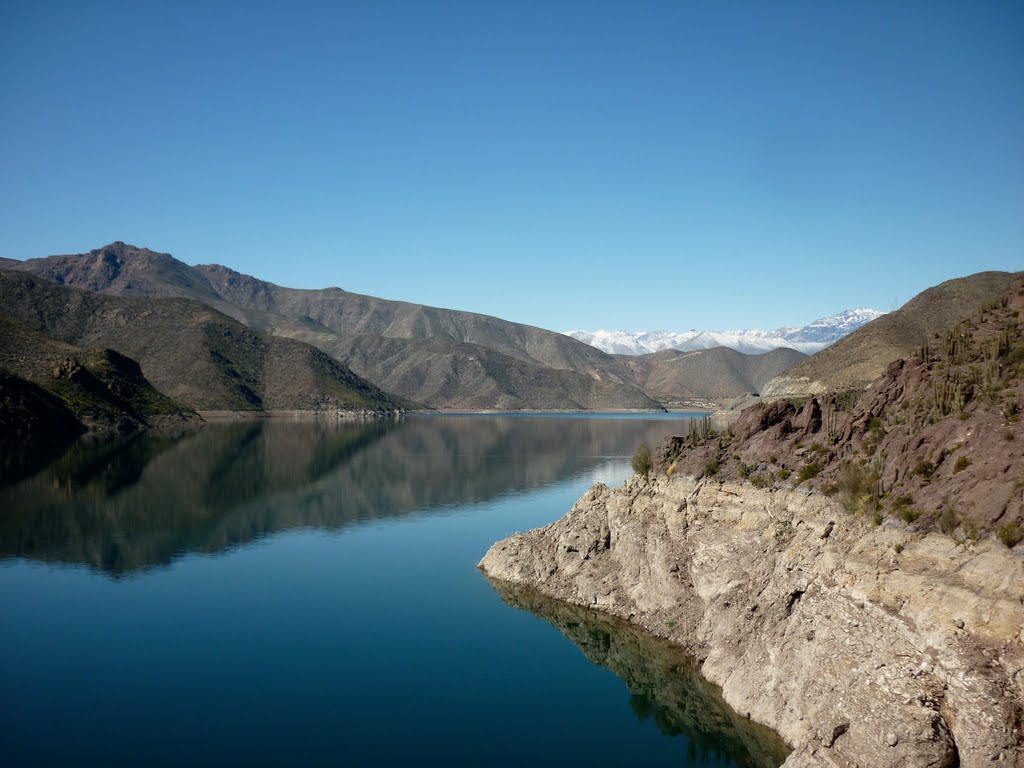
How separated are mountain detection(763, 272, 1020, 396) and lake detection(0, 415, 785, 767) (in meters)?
49.4

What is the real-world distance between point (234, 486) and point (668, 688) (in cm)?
6296

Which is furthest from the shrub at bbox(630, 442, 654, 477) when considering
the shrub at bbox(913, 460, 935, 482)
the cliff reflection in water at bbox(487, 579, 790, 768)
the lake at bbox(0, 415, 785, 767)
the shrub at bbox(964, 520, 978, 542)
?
the shrub at bbox(964, 520, 978, 542)

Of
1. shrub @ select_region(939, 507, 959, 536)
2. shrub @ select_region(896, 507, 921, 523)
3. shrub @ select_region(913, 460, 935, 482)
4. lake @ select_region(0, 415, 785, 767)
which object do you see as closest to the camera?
shrub @ select_region(939, 507, 959, 536)

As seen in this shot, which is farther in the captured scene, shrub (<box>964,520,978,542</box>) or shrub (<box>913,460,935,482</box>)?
shrub (<box>913,460,935,482</box>)

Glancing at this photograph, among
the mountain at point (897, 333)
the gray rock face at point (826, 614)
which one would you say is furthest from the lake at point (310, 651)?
the mountain at point (897, 333)

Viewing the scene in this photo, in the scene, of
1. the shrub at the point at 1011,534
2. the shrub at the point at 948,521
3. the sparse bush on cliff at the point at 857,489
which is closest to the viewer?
the shrub at the point at 1011,534

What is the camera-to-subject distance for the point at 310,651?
31.1 m

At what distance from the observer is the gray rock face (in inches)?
650

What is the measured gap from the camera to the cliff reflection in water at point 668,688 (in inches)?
884

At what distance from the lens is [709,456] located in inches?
1374

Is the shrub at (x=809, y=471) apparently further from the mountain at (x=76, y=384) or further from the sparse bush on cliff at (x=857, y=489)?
the mountain at (x=76, y=384)

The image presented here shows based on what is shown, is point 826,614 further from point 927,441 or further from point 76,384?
point 76,384

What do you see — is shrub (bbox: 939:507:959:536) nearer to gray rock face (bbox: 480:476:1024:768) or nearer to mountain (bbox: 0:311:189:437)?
gray rock face (bbox: 480:476:1024:768)

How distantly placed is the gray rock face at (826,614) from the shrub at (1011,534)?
0.40 meters
